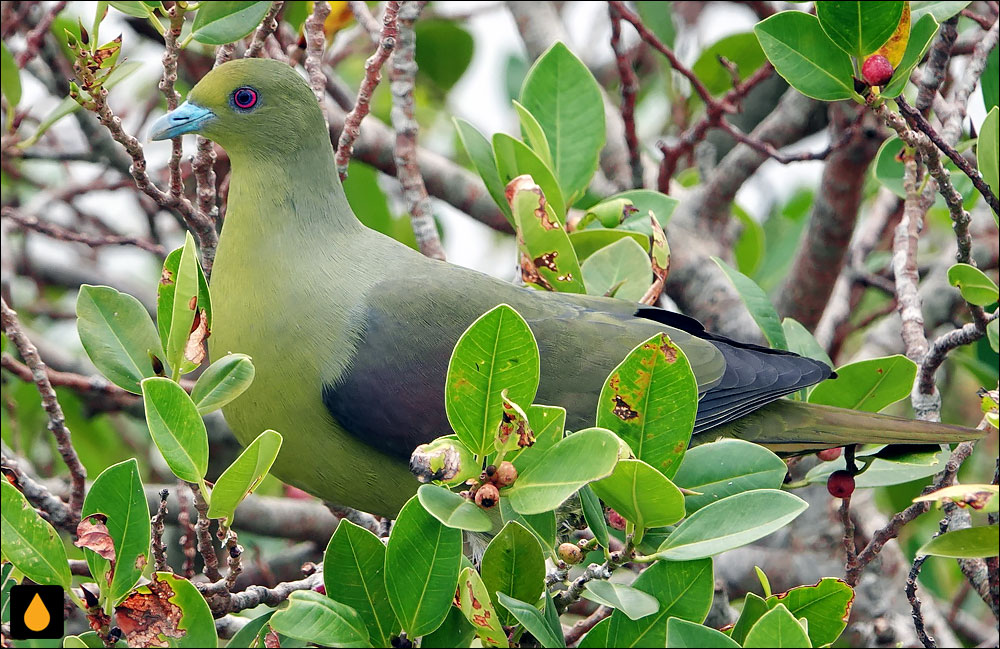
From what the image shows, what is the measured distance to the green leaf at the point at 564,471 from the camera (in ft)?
5.17

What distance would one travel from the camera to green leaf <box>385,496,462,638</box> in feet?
5.61

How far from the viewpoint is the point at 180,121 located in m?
2.61

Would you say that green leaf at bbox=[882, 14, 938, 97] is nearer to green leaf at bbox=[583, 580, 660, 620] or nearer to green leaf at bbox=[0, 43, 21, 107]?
green leaf at bbox=[583, 580, 660, 620]

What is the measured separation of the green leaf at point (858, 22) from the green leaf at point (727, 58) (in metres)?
2.40

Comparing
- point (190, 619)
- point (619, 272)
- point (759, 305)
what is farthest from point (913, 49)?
point (190, 619)

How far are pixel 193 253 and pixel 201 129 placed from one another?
875 millimetres

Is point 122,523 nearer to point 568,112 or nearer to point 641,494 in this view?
point 641,494

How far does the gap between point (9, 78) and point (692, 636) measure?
9.85 feet

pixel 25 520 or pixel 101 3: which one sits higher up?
pixel 101 3

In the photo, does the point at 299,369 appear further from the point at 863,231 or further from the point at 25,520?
the point at 863,231

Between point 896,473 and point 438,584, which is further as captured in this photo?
point 896,473

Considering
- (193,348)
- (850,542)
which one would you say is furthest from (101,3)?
(850,542)

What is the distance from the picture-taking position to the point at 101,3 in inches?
114

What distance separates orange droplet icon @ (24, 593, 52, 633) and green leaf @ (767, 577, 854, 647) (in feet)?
3.93
